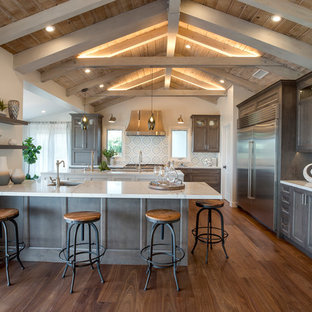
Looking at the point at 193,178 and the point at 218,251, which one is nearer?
the point at 218,251

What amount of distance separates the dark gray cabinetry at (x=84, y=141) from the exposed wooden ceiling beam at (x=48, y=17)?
4.42 meters

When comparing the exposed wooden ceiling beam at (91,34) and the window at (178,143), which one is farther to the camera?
the window at (178,143)

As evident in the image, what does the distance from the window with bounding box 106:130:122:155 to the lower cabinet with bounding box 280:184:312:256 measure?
5.48 metres

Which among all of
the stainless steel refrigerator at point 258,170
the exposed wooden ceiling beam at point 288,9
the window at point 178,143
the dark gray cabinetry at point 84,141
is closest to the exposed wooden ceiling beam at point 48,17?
the exposed wooden ceiling beam at point 288,9

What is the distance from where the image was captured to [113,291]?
2244mm

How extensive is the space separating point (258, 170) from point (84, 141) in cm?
519

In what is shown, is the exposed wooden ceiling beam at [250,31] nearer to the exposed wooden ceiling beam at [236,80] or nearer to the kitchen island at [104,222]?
the exposed wooden ceiling beam at [236,80]

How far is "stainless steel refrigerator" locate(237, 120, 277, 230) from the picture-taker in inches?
154

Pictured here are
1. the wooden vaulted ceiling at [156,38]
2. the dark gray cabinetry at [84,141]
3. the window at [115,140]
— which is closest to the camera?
the wooden vaulted ceiling at [156,38]

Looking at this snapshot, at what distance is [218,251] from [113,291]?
161cm

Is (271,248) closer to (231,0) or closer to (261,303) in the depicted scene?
(261,303)

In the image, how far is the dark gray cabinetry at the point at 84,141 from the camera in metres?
7.33

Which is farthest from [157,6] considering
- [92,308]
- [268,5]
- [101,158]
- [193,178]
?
[101,158]

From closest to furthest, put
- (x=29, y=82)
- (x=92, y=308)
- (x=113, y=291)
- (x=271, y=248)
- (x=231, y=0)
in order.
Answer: (x=92, y=308)
(x=113, y=291)
(x=231, y=0)
(x=271, y=248)
(x=29, y=82)
